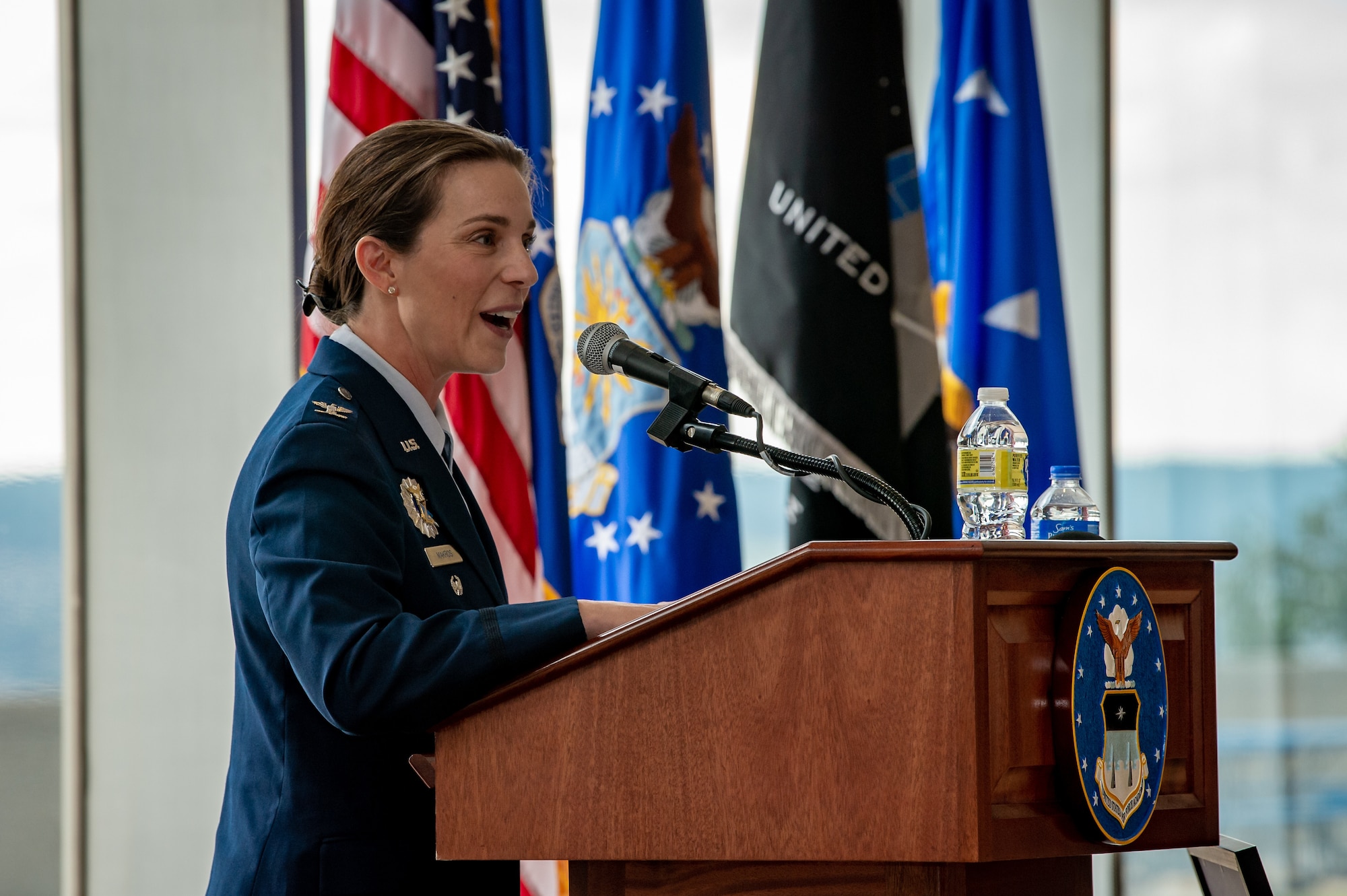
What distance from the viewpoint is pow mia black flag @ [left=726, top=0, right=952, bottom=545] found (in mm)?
2953

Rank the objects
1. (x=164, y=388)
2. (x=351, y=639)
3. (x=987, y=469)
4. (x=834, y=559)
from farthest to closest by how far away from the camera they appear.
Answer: (x=164, y=388) → (x=987, y=469) → (x=351, y=639) → (x=834, y=559)

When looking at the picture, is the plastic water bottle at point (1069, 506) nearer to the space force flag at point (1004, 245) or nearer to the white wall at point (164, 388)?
the space force flag at point (1004, 245)

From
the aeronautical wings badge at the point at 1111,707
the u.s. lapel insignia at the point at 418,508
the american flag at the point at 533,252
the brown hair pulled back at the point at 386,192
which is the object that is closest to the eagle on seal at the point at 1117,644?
the aeronautical wings badge at the point at 1111,707

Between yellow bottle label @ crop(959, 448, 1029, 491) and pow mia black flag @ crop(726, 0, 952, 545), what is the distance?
55.2 inches

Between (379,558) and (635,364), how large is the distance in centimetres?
34

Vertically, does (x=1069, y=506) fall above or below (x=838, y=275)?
below

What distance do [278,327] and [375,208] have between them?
167 centimetres

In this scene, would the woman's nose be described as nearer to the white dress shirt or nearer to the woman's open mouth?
the woman's open mouth

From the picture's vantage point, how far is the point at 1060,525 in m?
1.67

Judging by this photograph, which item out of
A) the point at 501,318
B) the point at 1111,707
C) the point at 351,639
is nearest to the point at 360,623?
the point at 351,639

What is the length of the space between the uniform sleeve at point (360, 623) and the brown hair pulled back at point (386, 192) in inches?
14.4

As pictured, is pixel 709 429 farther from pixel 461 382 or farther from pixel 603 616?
pixel 461 382

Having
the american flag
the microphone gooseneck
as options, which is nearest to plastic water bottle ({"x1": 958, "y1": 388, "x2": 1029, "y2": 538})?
the microphone gooseneck

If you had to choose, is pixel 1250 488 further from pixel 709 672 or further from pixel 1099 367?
pixel 709 672
